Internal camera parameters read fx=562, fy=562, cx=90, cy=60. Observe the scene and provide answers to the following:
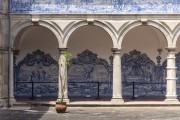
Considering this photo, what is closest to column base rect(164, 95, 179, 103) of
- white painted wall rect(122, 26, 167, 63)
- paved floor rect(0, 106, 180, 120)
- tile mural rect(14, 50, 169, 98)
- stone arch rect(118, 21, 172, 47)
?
paved floor rect(0, 106, 180, 120)

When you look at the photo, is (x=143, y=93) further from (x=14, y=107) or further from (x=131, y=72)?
(x=14, y=107)

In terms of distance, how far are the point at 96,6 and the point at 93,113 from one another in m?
4.96

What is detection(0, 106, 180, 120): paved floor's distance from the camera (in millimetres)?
17750

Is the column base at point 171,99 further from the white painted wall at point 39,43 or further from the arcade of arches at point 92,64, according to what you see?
the white painted wall at point 39,43

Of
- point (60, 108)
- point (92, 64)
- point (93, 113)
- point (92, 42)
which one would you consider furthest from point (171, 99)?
point (60, 108)

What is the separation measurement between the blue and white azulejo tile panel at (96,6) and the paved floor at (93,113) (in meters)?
3.88

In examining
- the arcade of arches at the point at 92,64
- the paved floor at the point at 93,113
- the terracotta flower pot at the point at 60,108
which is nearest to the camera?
the paved floor at the point at 93,113

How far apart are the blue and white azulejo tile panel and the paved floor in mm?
3880

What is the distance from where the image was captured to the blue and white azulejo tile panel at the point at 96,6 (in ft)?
73.7

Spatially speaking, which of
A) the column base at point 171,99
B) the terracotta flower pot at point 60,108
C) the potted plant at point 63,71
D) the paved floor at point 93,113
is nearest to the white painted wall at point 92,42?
the potted plant at point 63,71

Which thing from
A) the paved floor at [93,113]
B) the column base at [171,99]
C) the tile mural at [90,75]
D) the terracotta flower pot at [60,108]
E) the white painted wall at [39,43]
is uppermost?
the white painted wall at [39,43]

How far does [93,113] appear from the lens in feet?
64.5

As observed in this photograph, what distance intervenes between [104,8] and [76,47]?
3.75 meters

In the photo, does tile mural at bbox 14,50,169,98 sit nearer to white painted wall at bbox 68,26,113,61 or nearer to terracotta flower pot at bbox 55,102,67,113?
white painted wall at bbox 68,26,113,61
